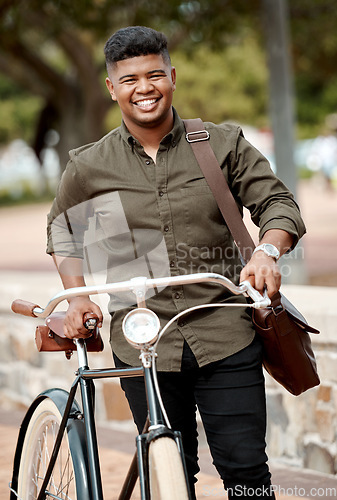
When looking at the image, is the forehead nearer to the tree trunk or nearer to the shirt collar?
the shirt collar

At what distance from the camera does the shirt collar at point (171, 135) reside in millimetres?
2923

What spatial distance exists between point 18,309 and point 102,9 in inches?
288

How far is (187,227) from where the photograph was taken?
2.89 meters

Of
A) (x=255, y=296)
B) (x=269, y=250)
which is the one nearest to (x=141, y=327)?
(x=255, y=296)

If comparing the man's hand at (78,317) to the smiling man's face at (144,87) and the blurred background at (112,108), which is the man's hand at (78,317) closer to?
the smiling man's face at (144,87)

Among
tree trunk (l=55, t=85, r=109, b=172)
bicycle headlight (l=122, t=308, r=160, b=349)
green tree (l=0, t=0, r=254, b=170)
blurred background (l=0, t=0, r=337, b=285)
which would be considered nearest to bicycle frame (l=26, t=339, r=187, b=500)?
bicycle headlight (l=122, t=308, r=160, b=349)

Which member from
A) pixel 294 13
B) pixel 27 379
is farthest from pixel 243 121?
pixel 27 379

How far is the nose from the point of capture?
2.82m

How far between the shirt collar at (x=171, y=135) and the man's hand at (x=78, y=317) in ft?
1.77

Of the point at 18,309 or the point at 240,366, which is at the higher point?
the point at 18,309

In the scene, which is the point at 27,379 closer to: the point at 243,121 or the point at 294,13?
the point at 294,13

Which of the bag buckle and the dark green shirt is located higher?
the bag buckle

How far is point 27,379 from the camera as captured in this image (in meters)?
6.57

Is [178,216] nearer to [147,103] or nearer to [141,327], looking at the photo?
[147,103]
